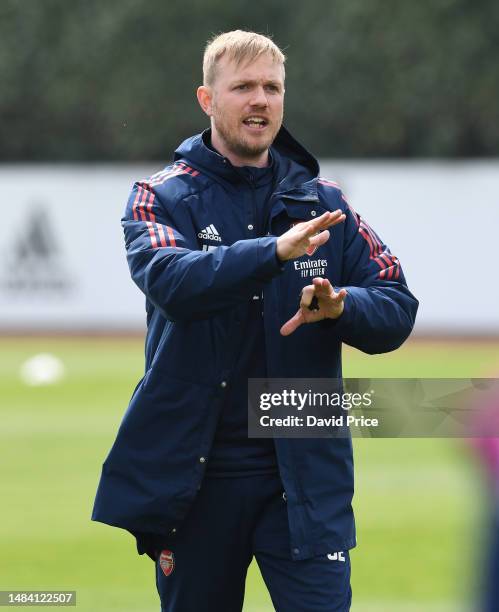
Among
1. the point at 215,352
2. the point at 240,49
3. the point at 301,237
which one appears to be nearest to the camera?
the point at 301,237

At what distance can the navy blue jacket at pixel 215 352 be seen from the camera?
4.53 m

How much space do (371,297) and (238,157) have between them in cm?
65

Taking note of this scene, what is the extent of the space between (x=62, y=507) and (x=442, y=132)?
25076 millimetres

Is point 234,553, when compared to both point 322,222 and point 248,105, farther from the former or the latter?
point 248,105

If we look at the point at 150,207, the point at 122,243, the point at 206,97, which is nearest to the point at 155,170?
the point at 122,243

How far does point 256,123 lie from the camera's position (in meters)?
4.67

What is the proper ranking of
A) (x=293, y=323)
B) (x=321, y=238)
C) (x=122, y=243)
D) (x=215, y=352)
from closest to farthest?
(x=321, y=238)
(x=293, y=323)
(x=215, y=352)
(x=122, y=243)

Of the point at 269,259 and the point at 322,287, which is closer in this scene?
the point at 269,259

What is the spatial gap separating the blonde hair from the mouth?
0.19 m

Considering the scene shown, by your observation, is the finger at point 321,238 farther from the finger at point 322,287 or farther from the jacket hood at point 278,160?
the jacket hood at point 278,160

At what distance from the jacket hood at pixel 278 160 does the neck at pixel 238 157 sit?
3 cm

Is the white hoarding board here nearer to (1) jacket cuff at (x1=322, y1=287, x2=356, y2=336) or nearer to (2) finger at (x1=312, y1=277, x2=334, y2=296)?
(1) jacket cuff at (x1=322, y1=287, x2=356, y2=336)

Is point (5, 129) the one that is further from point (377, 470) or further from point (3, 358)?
point (377, 470)

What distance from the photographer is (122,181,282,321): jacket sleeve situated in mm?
4199
